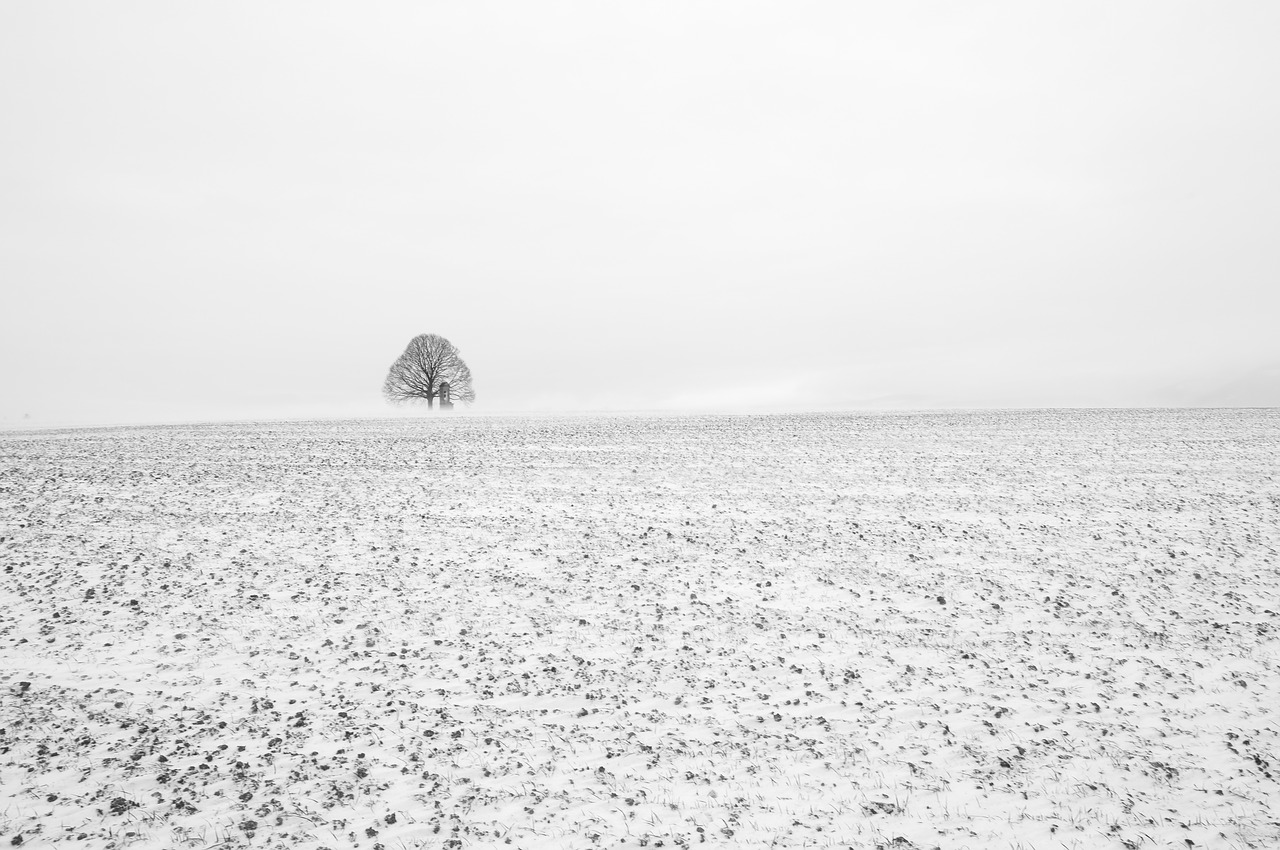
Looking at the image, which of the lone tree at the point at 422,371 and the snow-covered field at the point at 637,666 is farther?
the lone tree at the point at 422,371

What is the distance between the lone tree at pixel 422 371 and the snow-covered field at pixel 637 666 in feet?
157

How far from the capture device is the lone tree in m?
64.3

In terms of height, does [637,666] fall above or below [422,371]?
below

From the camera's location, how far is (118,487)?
55.0 ft

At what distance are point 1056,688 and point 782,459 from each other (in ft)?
47.9

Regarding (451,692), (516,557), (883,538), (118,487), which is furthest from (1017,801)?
(118,487)

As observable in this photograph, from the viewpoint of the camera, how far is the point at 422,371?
6450cm

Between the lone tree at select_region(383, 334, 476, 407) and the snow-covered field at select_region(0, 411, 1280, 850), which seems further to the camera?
the lone tree at select_region(383, 334, 476, 407)

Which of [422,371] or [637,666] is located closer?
[637,666]

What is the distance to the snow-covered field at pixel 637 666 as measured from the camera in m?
5.72

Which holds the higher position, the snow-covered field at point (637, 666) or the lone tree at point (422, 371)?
the lone tree at point (422, 371)

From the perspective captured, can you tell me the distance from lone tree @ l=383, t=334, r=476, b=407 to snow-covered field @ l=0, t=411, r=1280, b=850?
4796cm

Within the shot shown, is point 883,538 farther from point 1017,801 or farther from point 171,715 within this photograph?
point 171,715

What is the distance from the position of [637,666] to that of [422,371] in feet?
201
